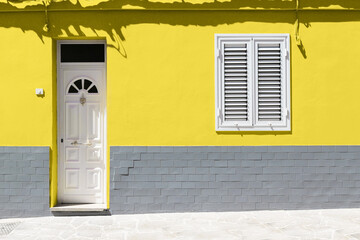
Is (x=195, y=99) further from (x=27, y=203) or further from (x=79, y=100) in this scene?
(x=27, y=203)

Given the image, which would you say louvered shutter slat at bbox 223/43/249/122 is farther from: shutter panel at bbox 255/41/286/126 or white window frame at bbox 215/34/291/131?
shutter panel at bbox 255/41/286/126

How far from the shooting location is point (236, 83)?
727 cm

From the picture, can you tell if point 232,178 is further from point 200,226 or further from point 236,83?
point 236,83

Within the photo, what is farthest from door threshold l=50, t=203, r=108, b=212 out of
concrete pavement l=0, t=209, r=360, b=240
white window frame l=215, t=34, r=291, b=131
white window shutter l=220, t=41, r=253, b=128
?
white window shutter l=220, t=41, r=253, b=128

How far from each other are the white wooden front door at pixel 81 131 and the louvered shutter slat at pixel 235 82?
210 centimetres

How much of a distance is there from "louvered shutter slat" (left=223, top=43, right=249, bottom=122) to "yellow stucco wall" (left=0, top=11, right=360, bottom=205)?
244 millimetres

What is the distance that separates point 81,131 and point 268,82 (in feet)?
10.7

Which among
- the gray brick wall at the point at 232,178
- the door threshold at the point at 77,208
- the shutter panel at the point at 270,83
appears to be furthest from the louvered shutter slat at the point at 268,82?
the door threshold at the point at 77,208

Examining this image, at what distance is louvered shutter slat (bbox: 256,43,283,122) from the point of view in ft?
23.9

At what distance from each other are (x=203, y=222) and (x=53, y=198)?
2.53m

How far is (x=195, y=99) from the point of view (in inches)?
285

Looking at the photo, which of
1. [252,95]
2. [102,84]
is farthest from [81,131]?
[252,95]

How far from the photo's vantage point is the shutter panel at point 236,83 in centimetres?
726

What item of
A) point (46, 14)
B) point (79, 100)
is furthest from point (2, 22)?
point (79, 100)
